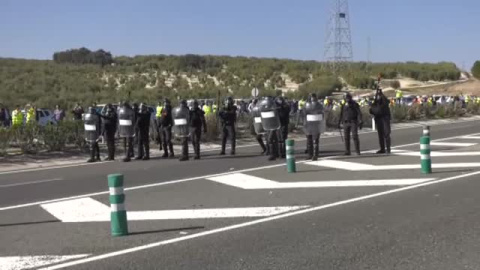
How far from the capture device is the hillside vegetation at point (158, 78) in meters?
53.5

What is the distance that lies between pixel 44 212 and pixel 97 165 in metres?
8.52

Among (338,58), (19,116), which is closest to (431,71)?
(338,58)

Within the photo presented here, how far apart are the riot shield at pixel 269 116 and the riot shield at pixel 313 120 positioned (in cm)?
92

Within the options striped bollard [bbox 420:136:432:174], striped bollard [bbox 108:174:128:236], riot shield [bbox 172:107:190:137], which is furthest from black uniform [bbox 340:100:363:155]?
striped bollard [bbox 108:174:128:236]

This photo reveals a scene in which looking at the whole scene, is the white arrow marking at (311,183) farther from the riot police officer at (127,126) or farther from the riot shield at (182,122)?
the riot police officer at (127,126)

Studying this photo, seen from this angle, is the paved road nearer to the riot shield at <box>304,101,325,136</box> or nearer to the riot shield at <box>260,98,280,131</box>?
the riot shield at <box>304,101,325,136</box>

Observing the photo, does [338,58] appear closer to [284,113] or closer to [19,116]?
[19,116]

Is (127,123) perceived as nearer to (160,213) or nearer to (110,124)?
(110,124)

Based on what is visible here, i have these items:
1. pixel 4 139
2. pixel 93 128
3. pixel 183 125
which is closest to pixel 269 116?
pixel 183 125

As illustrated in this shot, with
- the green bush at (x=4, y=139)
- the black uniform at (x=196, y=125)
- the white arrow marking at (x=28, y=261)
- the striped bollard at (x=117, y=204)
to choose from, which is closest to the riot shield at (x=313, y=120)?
the black uniform at (x=196, y=125)

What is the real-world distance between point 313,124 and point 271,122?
129cm

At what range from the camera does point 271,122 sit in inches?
723

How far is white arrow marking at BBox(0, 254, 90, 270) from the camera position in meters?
7.38

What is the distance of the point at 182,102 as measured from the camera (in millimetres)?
20094
